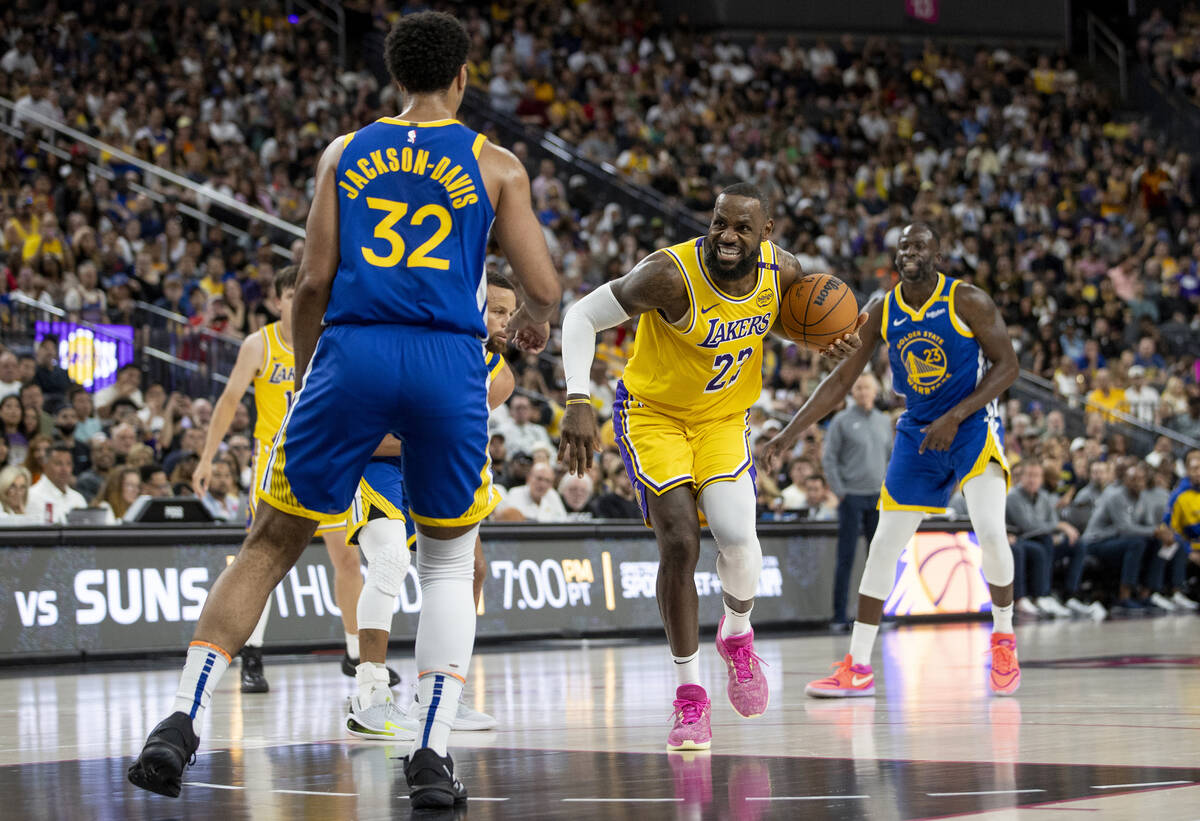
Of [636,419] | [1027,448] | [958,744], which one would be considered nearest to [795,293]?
[636,419]

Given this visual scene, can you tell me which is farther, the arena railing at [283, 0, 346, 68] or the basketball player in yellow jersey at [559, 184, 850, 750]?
the arena railing at [283, 0, 346, 68]

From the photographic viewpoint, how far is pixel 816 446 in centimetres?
1641

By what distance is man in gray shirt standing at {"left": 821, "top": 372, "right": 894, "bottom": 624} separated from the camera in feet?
44.5

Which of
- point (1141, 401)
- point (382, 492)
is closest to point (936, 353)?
point (382, 492)

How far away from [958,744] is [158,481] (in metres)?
8.30

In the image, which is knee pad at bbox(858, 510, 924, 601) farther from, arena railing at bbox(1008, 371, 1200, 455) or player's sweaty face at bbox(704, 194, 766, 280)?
arena railing at bbox(1008, 371, 1200, 455)

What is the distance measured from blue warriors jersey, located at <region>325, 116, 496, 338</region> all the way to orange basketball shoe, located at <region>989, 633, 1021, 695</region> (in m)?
4.19

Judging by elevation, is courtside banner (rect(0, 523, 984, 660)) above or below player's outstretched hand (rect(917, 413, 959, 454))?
below

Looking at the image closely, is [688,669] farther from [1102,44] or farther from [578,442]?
[1102,44]

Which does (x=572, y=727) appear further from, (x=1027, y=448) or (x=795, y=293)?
(x=1027, y=448)

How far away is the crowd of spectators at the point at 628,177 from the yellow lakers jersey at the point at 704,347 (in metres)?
5.05

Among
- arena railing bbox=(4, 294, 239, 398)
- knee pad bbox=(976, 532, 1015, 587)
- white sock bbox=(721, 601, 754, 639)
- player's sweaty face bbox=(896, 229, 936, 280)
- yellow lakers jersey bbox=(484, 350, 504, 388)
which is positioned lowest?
white sock bbox=(721, 601, 754, 639)

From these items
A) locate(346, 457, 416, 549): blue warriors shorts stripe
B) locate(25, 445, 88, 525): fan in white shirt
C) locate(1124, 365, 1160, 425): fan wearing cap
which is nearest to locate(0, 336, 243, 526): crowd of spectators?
locate(25, 445, 88, 525): fan in white shirt

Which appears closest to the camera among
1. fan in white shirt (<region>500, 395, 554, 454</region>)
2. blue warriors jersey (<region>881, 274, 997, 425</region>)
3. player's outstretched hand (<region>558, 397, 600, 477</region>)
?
player's outstretched hand (<region>558, 397, 600, 477</region>)
